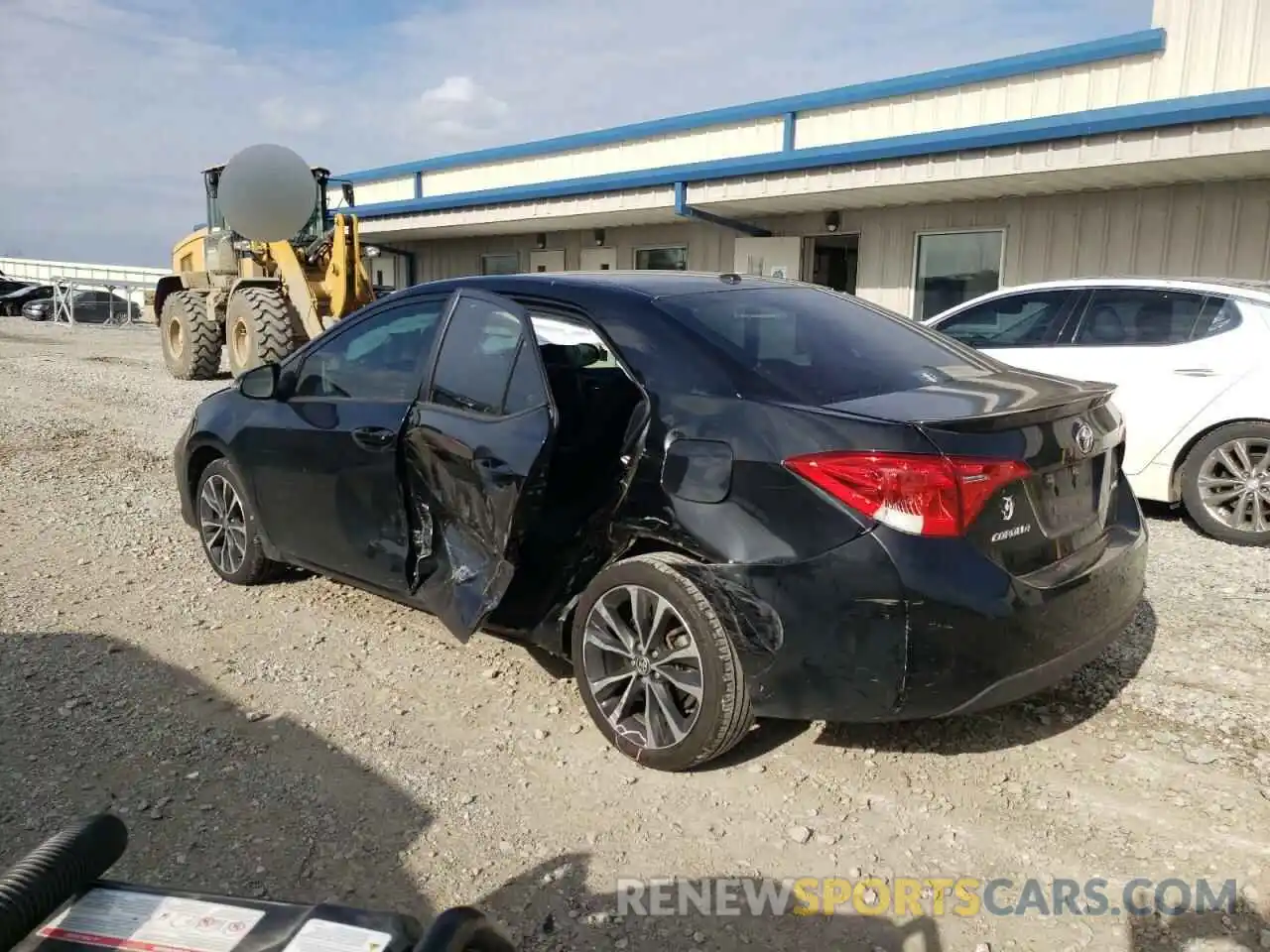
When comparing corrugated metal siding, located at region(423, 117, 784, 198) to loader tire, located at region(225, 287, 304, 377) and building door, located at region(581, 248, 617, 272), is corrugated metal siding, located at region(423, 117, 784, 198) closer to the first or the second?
building door, located at region(581, 248, 617, 272)

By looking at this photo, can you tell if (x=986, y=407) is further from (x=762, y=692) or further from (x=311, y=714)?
(x=311, y=714)

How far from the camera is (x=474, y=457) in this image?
3.54m

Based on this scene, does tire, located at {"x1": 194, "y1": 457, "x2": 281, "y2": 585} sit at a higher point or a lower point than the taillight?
lower

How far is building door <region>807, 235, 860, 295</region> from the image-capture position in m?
13.1

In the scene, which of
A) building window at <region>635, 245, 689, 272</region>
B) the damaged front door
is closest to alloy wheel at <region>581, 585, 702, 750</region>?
the damaged front door

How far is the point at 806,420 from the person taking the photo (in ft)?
9.50

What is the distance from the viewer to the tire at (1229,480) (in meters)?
5.75

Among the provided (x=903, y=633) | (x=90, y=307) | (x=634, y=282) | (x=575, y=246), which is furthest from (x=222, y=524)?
(x=90, y=307)

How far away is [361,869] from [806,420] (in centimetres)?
177

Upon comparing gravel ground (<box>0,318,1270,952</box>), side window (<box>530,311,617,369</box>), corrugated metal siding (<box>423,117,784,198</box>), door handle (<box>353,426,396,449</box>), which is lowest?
gravel ground (<box>0,318,1270,952</box>)

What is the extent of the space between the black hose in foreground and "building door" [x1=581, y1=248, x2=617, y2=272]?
14.2 metres

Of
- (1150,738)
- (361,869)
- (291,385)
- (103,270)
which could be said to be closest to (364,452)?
(291,385)

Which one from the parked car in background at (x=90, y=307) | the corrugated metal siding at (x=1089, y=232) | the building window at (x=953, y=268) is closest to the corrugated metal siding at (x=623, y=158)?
the corrugated metal siding at (x=1089, y=232)

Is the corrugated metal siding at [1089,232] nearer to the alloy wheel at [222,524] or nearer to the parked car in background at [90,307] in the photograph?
the alloy wheel at [222,524]
